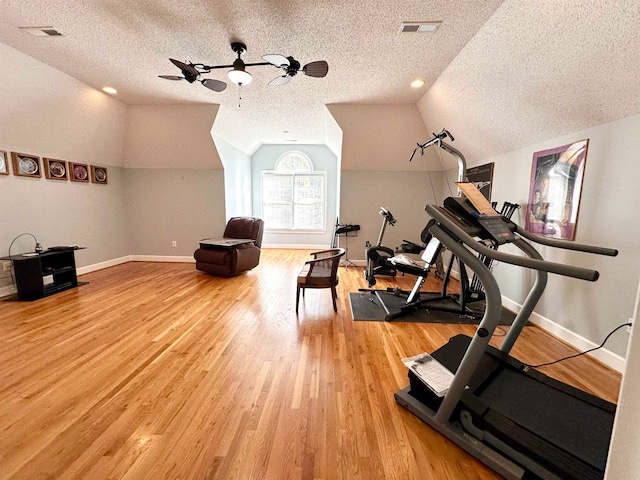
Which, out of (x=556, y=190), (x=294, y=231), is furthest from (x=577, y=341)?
(x=294, y=231)

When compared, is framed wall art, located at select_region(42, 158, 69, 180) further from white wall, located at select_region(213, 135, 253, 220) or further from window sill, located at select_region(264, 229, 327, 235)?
window sill, located at select_region(264, 229, 327, 235)

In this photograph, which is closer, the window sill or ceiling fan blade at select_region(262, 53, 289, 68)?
ceiling fan blade at select_region(262, 53, 289, 68)

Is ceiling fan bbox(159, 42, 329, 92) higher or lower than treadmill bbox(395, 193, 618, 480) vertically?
higher

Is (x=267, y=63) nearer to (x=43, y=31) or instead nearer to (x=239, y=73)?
(x=239, y=73)

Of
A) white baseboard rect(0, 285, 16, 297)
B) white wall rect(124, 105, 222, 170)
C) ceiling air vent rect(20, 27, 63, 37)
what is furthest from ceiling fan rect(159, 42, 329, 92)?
white baseboard rect(0, 285, 16, 297)

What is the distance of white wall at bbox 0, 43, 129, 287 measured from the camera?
3236 millimetres

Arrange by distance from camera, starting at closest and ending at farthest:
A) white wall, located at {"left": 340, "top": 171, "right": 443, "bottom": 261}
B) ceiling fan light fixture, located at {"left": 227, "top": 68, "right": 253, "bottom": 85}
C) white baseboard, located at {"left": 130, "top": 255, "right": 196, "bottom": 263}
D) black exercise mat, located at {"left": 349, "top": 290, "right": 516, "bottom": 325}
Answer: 1. ceiling fan light fixture, located at {"left": 227, "top": 68, "right": 253, "bottom": 85}
2. black exercise mat, located at {"left": 349, "top": 290, "right": 516, "bottom": 325}
3. white wall, located at {"left": 340, "top": 171, "right": 443, "bottom": 261}
4. white baseboard, located at {"left": 130, "top": 255, "right": 196, "bottom": 263}

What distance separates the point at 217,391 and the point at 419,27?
3.41 meters

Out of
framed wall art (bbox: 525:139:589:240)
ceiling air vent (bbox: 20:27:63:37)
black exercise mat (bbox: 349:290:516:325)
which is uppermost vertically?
ceiling air vent (bbox: 20:27:63:37)

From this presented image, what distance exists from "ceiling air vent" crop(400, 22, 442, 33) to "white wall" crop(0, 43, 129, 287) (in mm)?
4055

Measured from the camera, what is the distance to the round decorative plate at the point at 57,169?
13.4ft

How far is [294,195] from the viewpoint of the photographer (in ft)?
24.8

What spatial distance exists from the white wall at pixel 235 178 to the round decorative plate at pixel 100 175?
217 centimetres

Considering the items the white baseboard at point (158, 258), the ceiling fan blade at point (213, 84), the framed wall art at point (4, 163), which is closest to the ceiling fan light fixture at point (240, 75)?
the ceiling fan blade at point (213, 84)
